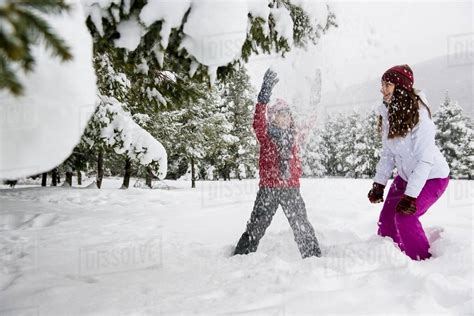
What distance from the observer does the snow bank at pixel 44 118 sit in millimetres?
1632

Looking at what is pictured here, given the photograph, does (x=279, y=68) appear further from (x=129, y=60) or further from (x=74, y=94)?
(x=74, y=94)

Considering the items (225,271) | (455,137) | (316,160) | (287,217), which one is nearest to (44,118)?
(225,271)

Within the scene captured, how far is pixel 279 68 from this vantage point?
4.26 metres

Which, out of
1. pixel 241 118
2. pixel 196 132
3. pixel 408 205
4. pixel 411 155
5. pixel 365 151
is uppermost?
pixel 241 118

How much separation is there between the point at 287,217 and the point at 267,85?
1497mm

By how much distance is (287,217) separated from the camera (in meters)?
4.36

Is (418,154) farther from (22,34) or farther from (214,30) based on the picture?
(22,34)

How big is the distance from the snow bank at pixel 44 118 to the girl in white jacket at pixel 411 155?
3227mm

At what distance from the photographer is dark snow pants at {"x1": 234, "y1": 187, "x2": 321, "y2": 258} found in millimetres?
4324

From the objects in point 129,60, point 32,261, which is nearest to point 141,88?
point 129,60

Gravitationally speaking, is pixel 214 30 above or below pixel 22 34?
above

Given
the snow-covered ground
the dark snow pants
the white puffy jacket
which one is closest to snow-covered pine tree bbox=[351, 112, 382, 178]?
the snow-covered ground

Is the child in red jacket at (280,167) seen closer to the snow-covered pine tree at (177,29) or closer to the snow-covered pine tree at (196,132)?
the snow-covered pine tree at (177,29)

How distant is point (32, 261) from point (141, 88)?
2607 mm
